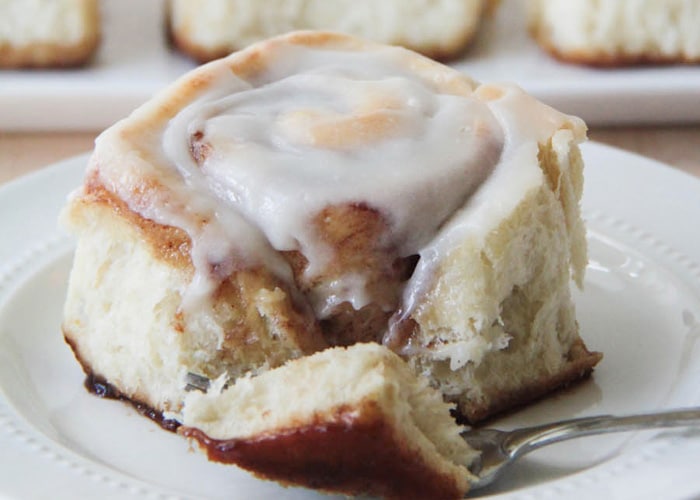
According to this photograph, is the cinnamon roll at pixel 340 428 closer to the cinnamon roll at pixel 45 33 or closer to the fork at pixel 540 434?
the fork at pixel 540 434

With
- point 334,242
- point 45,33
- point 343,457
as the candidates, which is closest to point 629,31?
point 45,33

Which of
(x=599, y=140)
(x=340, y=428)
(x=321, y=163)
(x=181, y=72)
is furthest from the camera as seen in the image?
(x=181, y=72)

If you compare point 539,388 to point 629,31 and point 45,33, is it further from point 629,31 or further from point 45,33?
point 45,33

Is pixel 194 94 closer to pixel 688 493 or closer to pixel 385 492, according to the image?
pixel 385 492

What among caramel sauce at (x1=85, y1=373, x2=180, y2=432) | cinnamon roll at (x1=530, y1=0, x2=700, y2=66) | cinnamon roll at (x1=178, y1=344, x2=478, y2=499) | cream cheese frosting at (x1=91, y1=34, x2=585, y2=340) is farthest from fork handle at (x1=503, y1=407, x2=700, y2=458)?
cinnamon roll at (x1=530, y1=0, x2=700, y2=66)

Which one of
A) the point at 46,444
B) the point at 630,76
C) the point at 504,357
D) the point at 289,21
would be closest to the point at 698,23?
the point at 630,76

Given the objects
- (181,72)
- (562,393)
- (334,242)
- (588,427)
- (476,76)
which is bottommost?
(181,72)
